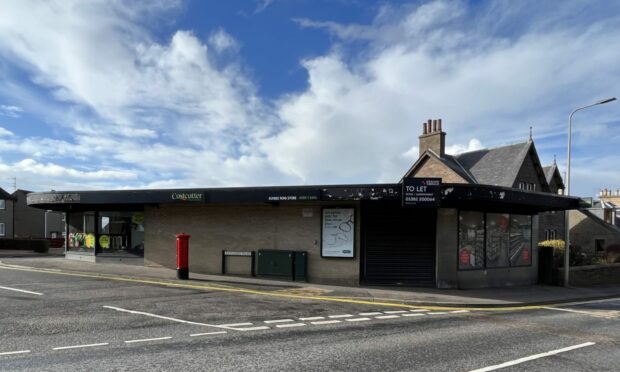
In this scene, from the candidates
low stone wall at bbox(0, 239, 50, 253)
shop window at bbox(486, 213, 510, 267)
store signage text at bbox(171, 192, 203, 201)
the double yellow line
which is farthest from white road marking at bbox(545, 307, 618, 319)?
low stone wall at bbox(0, 239, 50, 253)

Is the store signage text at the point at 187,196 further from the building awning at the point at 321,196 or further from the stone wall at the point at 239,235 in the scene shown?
the stone wall at the point at 239,235

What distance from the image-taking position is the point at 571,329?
30.7ft

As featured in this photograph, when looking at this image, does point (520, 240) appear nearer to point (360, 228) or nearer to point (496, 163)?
point (360, 228)

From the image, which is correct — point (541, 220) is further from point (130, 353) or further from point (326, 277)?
point (130, 353)

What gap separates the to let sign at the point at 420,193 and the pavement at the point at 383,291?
2780mm

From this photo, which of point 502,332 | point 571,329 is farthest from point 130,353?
point 571,329

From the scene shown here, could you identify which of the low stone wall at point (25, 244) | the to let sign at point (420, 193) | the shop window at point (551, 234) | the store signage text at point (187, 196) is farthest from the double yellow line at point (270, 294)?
the shop window at point (551, 234)

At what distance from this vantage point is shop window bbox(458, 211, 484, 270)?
50.7 ft

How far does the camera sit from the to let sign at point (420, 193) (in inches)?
539

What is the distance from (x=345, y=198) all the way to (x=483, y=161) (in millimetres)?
25258

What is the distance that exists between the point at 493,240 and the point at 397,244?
423 cm

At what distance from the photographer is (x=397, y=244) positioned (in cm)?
1519

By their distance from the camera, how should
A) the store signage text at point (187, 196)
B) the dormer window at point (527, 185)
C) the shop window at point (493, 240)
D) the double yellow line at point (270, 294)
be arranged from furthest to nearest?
the dormer window at point (527, 185), the store signage text at point (187, 196), the shop window at point (493, 240), the double yellow line at point (270, 294)

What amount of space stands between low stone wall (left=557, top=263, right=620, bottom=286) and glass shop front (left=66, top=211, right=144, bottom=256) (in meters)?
17.8
